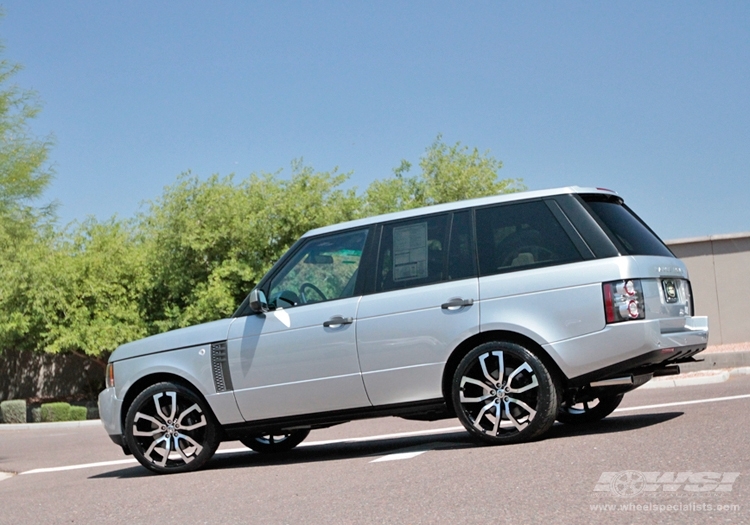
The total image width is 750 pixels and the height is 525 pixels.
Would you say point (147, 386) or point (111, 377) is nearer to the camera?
point (147, 386)

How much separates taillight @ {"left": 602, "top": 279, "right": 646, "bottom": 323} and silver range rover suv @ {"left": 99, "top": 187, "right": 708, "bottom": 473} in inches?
0.5

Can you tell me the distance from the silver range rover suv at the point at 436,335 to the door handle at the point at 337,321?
1cm

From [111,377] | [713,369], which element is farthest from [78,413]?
[111,377]

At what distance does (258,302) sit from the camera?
834 centimetres

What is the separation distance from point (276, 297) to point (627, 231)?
9.88ft

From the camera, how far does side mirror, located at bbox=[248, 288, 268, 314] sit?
8336 millimetres

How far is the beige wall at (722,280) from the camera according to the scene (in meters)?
23.8

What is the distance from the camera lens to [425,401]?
7773mm

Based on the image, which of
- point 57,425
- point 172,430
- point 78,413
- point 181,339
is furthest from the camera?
point 78,413

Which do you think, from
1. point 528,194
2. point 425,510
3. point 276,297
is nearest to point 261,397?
point 276,297

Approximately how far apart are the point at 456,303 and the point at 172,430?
2.85m

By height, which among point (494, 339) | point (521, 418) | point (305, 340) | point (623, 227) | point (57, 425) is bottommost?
point (57, 425)

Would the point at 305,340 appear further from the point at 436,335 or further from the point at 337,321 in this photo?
the point at 436,335

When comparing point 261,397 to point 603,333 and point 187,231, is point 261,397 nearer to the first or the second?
point 603,333
